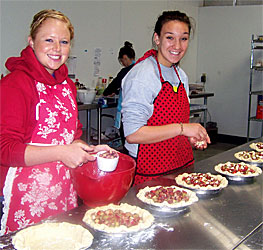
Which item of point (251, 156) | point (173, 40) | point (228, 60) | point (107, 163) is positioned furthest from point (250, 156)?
point (228, 60)

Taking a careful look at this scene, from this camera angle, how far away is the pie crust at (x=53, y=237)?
3.53 feet

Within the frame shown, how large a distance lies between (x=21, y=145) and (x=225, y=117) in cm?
562

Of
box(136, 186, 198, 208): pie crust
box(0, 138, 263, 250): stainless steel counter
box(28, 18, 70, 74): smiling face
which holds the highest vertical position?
box(28, 18, 70, 74): smiling face

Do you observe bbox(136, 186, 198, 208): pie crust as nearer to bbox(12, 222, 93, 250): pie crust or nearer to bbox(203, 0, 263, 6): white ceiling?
bbox(12, 222, 93, 250): pie crust

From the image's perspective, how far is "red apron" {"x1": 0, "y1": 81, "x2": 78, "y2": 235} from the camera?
4.76 feet

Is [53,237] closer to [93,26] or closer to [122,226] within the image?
[122,226]

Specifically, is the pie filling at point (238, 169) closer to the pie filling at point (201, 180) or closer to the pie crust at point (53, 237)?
the pie filling at point (201, 180)

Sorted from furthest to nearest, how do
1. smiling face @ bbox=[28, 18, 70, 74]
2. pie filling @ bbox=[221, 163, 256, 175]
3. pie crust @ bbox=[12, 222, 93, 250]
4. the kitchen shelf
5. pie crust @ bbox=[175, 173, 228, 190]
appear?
the kitchen shelf
pie filling @ bbox=[221, 163, 256, 175]
pie crust @ bbox=[175, 173, 228, 190]
smiling face @ bbox=[28, 18, 70, 74]
pie crust @ bbox=[12, 222, 93, 250]

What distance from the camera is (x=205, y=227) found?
4.19ft

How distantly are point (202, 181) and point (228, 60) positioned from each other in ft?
16.7

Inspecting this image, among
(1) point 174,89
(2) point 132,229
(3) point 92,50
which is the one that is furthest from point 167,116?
(3) point 92,50

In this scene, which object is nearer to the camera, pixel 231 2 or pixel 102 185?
pixel 102 185

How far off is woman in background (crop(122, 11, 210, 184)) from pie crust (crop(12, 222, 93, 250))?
2.08 feet

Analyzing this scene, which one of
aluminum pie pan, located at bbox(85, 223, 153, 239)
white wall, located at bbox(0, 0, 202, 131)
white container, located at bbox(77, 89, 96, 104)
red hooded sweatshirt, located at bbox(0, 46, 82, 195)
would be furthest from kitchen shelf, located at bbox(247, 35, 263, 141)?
aluminum pie pan, located at bbox(85, 223, 153, 239)
